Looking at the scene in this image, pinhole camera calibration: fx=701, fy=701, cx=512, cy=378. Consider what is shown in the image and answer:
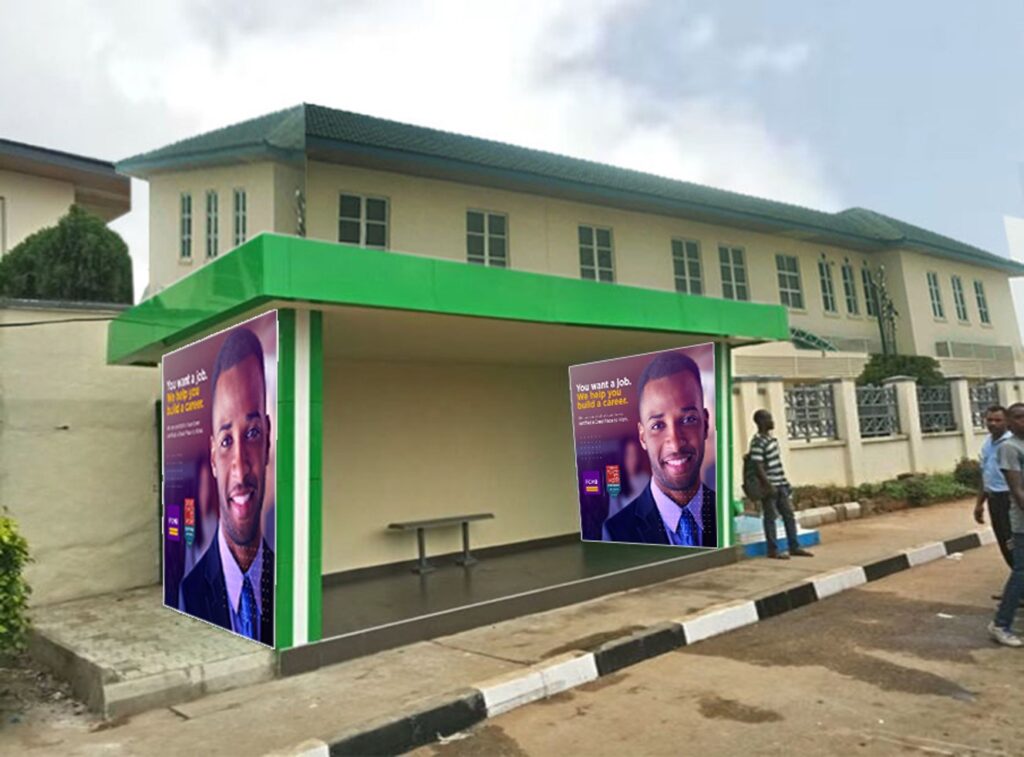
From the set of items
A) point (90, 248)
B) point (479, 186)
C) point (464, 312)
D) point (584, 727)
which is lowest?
point (584, 727)

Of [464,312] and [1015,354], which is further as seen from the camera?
[1015,354]

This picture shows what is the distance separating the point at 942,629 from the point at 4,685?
6.82 metres

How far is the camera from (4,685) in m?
4.97

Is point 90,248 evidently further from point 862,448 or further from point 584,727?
point 862,448

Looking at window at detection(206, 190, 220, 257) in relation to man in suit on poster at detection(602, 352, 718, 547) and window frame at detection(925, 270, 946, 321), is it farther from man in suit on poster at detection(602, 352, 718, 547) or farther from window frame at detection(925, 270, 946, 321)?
window frame at detection(925, 270, 946, 321)

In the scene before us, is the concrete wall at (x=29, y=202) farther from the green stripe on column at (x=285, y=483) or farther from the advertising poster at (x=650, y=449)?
the advertising poster at (x=650, y=449)

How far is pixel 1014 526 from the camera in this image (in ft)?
15.5

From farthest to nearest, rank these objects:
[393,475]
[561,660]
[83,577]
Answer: [393,475] < [83,577] < [561,660]

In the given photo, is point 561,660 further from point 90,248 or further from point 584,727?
point 90,248

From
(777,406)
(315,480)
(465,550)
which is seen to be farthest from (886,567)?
(315,480)

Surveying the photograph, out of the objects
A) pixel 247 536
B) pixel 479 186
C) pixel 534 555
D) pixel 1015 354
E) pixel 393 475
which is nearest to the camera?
pixel 247 536

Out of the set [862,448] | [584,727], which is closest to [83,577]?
[584,727]

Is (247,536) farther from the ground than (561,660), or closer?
farther from the ground

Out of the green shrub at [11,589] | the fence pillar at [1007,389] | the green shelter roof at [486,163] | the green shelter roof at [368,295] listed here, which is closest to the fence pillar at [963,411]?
the fence pillar at [1007,389]
